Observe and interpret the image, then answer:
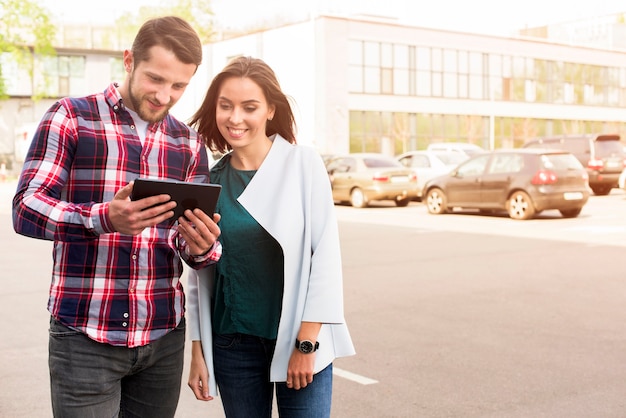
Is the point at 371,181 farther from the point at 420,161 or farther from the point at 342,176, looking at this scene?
the point at 420,161

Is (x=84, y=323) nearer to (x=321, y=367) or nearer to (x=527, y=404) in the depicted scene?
(x=321, y=367)

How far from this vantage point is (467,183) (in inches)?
778

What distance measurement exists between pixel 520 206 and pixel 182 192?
16.7 metres

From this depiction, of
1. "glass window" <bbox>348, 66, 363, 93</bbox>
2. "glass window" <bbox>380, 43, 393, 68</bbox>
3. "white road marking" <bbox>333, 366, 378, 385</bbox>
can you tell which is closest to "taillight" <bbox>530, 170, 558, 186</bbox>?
"white road marking" <bbox>333, 366, 378, 385</bbox>

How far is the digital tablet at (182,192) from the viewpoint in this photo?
2.43 meters

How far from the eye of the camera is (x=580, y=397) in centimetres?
538

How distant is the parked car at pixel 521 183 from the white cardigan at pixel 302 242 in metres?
15.8

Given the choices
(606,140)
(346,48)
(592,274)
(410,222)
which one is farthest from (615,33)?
(592,274)

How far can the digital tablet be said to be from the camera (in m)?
2.43

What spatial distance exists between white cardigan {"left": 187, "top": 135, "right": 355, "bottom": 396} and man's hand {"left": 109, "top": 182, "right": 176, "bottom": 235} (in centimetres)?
47

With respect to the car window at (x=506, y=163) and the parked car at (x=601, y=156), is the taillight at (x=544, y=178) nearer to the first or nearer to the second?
the car window at (x=506, y=163)

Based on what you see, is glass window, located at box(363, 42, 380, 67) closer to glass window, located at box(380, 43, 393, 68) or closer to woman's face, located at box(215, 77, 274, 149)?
glass window, located at box(380, 43, 393, 68)

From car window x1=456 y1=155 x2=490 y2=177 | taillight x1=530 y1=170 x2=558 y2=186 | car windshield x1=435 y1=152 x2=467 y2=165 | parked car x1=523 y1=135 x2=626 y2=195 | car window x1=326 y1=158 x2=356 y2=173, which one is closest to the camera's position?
taillight x1=530 y1=170 x2=558 y2=186

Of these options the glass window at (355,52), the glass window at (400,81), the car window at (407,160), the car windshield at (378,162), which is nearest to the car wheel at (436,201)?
the car windshield at (378,162)
